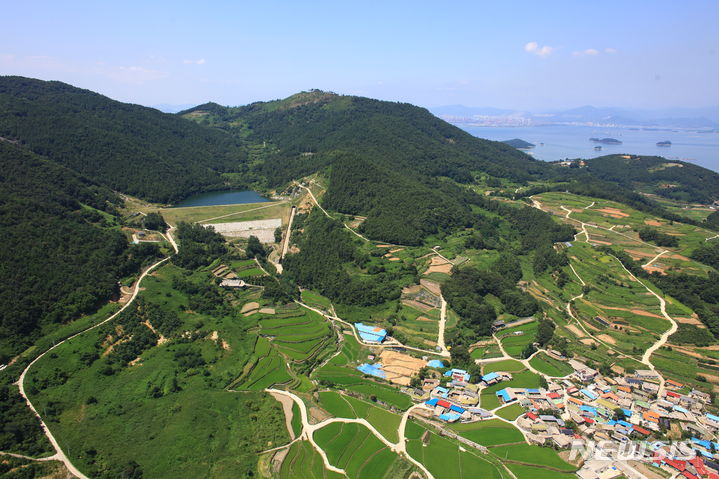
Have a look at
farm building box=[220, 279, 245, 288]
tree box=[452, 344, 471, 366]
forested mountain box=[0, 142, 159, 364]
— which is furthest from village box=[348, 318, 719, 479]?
forested mountain box=[0, 142, 159, 364]

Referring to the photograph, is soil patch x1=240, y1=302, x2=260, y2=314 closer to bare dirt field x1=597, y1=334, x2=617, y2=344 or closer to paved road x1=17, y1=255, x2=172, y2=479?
paved road x1=17, y1=255, x2=172, y2=479

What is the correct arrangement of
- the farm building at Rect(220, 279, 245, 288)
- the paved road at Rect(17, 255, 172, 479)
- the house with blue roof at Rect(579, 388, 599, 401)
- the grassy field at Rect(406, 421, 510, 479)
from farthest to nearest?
the farm building at Rect(220, 279, 245, 288), the house with blue roof at Rect(579, 388, 599, 401), the grassy field at Rect(406, 421, 510, 479), the paved road at Rect(17, 255, 172, 479)

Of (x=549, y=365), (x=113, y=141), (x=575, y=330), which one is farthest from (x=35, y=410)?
(x=113, y=141)

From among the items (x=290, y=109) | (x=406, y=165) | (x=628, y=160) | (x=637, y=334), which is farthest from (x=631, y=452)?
(x=290, y=109)

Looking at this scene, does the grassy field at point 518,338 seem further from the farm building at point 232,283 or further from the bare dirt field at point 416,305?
the farm building at point 232,283

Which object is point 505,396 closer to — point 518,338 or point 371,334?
point 518,338
